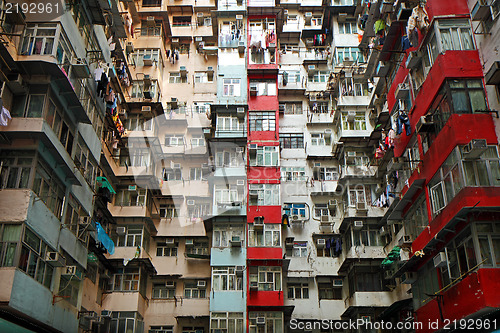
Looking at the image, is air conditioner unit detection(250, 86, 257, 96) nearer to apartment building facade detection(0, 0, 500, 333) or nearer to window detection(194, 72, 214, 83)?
apartment building facade detection(0, 0, 500, 333)

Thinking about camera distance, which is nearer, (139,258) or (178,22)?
(139,258)

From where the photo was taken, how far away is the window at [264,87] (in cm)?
3044

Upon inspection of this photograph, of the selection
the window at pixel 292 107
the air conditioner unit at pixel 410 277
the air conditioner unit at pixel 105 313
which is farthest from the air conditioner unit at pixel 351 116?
the air conditioner unit at pixel 105 313

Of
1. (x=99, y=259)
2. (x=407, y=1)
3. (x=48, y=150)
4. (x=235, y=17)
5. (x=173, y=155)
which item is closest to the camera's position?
(x=48, y=150)

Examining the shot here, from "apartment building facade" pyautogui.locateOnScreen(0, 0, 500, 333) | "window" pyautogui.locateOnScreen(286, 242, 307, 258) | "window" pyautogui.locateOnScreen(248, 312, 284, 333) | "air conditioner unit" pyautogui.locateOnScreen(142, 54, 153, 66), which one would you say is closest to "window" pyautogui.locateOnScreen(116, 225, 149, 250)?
"apartment building facade" pyautogui.locateOnScreen(0, 0, 500, 333)

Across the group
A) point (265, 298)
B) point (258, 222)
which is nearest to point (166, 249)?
point (258, 222)

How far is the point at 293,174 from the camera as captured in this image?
29.8 metres

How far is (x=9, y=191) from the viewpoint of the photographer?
16.6 m

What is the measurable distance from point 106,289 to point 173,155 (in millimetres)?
8171

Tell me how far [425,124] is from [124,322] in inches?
641

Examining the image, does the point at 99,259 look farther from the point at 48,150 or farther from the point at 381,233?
the point at 381,233

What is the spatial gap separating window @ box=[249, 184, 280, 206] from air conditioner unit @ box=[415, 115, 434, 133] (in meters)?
9.98

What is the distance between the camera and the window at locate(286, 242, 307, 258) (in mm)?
27891

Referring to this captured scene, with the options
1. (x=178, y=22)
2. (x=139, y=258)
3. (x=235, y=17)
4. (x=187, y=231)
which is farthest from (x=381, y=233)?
(x=178, y=22)
